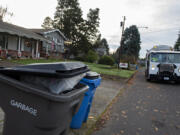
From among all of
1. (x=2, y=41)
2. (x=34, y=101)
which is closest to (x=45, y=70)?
(x=34, y=101)

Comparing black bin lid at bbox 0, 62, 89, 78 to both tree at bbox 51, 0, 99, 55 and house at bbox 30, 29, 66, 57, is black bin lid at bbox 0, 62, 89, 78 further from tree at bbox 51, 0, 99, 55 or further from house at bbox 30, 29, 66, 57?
tree at bbox 51, 0, 99, 55

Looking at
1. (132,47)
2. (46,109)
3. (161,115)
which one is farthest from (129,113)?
(132,47)

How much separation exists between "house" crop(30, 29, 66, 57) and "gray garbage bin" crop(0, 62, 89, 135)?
22.5 metres

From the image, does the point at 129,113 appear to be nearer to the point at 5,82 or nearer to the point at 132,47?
the point at 5,82

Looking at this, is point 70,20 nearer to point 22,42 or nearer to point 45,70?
point 22,42

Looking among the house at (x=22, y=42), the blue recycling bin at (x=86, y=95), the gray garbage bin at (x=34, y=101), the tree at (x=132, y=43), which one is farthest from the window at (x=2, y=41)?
the tree at (x=132, y=43)

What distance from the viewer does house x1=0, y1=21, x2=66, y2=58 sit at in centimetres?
1514

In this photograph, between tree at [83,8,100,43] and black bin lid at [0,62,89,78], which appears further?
tree at [83,8,100,43]

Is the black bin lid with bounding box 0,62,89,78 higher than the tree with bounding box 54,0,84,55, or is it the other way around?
the tree with bounding box 54,0,84,55

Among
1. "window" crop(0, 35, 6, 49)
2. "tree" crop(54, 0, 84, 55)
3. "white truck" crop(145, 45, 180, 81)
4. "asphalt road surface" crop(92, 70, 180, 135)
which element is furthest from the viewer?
"tree" crop(54, 0, 84, 55)

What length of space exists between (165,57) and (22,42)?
1704 centimetres

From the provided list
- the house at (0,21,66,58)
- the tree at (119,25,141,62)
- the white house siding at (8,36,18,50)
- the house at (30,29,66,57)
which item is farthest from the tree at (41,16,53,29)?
the white house siding at (8,36,18,50)

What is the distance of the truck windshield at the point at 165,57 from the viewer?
9281 millimetres

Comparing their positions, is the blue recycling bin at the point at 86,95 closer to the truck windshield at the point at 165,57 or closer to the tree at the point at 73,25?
the truck windshield at the point at 165,57
